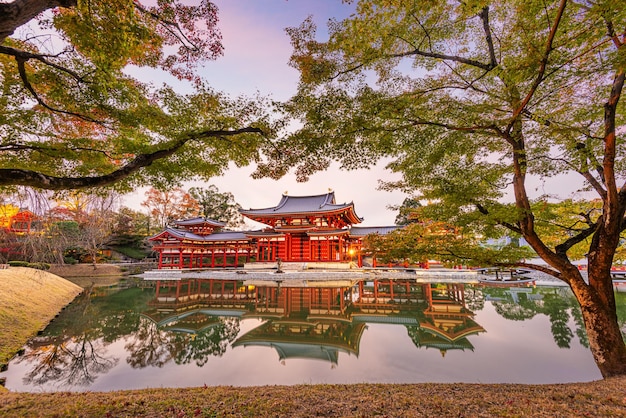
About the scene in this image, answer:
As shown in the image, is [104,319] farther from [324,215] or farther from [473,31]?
[324,215]

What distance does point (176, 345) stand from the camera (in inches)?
251

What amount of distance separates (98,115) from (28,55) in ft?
4.10

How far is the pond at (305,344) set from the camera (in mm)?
4742

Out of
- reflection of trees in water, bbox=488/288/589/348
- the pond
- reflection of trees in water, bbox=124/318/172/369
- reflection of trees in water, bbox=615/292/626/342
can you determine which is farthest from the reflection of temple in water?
reflection of trees in water, bbox=615/292/626/342

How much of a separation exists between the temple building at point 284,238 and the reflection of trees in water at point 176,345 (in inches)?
564

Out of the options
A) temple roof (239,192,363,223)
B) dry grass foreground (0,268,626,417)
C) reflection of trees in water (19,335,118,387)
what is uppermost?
temple roof (239,192,363,223)

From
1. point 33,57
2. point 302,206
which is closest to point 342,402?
point 33,57

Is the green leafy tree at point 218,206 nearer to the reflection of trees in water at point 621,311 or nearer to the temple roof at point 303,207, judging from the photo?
the temple roof at point 303,207

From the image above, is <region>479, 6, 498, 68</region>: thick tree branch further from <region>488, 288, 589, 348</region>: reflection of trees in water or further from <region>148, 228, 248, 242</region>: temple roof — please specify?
<region>148, 228, 248, 242</region>: temple roof

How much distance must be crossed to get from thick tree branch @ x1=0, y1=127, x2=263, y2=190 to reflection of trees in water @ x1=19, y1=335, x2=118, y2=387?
3780 mm

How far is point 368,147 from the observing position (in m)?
4.33

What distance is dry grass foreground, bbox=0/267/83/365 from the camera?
6.14 metres

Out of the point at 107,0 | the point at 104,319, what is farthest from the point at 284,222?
the point at 107,0

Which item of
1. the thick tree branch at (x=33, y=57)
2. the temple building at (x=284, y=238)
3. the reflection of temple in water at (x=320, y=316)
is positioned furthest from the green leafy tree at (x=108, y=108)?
the temple building at (x=284, y=238)
